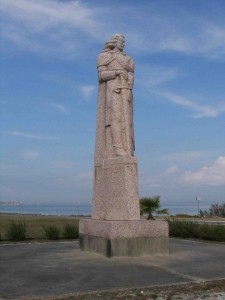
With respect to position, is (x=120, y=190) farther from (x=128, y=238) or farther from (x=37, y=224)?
(x=37, y=224)

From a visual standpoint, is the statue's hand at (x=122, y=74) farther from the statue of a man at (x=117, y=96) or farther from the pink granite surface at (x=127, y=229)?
the pink granite surface at (x=127, y=229)

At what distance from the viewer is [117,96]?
10477 millimetres

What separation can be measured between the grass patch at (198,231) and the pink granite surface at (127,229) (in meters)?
4.69

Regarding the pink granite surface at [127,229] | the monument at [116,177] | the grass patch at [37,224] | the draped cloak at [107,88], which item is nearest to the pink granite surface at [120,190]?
the monument at [116,177]

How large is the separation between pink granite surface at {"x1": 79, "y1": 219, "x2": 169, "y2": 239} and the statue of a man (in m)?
1.62

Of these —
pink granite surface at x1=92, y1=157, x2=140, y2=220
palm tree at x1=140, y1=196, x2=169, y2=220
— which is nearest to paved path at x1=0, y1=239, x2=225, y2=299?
pink granite surface at x1=92, y1=157, x2=140, y2=220

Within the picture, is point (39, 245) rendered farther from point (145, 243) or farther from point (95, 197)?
point (145, 243)

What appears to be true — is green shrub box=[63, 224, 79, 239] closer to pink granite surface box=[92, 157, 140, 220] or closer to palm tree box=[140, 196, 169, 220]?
pink granite surface box=[92, 157, 140, 220]

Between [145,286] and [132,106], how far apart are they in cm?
531

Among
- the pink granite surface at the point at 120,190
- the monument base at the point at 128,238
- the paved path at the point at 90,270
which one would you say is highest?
the pink granite surface at the point at 120,190

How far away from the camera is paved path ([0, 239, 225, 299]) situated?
21.5ft

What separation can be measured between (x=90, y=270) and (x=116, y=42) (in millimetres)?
5715

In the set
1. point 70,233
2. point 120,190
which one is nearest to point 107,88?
point 120,190

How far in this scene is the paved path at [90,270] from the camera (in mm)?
6539
